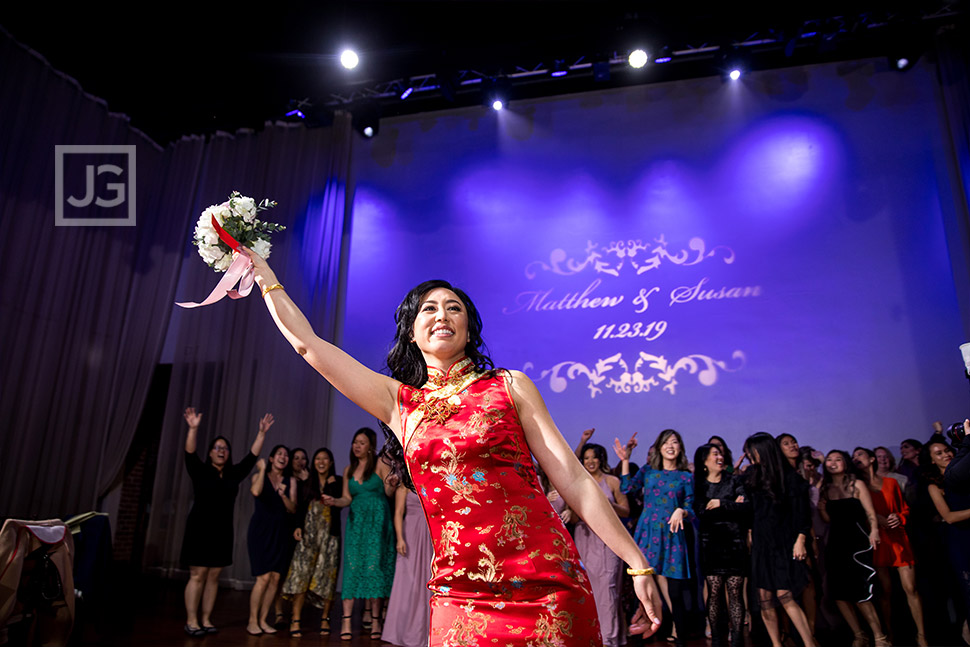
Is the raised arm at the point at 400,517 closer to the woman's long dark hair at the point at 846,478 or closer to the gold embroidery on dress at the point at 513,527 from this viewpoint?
the woman's long dark hair at the point at 846,478

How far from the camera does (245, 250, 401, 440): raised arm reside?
5.25 feet

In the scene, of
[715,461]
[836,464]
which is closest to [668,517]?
[715,461]

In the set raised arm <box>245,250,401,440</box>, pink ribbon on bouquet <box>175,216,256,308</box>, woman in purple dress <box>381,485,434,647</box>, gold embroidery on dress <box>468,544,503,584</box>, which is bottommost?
woman in purple dress <box>381,485,434,647</box>

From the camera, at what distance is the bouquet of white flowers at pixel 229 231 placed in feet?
6.35

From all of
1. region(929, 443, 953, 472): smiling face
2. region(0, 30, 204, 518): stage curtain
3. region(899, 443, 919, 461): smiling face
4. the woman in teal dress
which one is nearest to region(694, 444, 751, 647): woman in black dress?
region(929, 443, 953, 472): smiling face

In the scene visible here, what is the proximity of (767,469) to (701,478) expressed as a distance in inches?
20.1

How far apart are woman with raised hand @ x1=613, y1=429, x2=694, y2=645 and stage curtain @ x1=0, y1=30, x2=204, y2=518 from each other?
643 centimetres

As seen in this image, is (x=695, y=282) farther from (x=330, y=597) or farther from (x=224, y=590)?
(x=224, y=590)

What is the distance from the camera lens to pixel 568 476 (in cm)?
151

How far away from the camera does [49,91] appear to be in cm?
792

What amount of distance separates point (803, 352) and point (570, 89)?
4328mm

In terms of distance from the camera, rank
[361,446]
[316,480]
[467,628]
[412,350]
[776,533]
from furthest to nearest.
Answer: [316,480] → [361,446] → [776,533] → [412,350] → [467,628]

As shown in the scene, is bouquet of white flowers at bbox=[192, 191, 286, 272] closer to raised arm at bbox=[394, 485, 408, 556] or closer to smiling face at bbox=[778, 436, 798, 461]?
raised arm at bbox=[394, 485, 408, 556]

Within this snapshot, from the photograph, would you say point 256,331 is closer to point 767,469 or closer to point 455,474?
point 767,469
